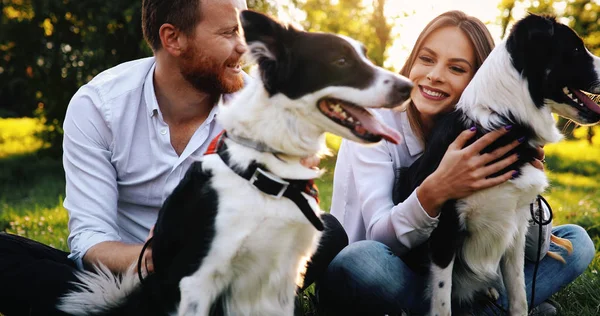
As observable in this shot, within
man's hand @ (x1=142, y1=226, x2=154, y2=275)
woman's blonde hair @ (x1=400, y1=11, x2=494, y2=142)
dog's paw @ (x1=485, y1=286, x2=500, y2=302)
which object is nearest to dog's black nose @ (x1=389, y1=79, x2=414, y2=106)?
woman's blonde hair @ (x1=400, y1=11, x2=494, y2=142)

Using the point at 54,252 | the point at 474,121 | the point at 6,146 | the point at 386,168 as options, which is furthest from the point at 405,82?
the point at 6,146

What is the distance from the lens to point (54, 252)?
2941 millimetres

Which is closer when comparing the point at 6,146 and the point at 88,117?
the point at 88,117

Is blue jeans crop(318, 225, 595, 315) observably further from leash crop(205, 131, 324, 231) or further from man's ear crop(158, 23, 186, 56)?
man's ear crop(158, 23, 186, 56)

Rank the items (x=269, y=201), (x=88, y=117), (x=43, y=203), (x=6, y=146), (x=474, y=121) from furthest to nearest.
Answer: (x=6, y=146) < (x=43, y=203) < (x=88, y=117) < (x=474, y=121) < (x=269, y=201)

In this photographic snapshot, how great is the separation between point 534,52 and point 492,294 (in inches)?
47.1

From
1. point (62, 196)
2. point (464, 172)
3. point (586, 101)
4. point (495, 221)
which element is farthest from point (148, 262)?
point (62, 196)

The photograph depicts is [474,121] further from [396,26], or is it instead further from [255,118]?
[396,26]

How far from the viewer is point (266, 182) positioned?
2.16m

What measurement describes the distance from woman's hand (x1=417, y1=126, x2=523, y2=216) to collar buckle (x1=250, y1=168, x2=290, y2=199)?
73 cm

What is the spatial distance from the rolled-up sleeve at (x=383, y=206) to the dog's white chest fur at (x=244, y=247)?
0.54 m

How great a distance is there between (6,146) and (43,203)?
6221 millimetres

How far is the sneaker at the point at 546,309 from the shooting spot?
9.87ft

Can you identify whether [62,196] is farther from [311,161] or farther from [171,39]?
[311,161]
